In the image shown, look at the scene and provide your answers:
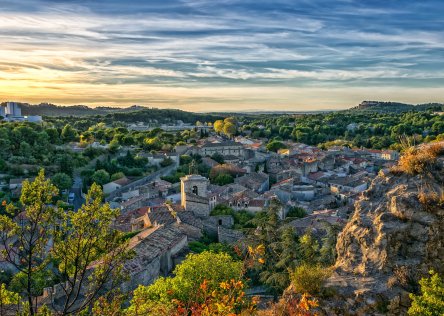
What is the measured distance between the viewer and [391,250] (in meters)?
8.48

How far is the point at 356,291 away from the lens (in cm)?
812

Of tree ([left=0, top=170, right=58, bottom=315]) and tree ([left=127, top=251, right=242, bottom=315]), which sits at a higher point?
tree ([left=0, top=170, right=58, bottom=315])

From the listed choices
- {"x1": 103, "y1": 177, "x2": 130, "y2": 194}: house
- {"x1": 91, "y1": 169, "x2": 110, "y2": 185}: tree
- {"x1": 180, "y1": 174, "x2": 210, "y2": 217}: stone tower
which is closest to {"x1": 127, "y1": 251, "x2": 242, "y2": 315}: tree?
{"x1": 180, "y1": 174, "x2": 210, "y2": 217}: stone tower

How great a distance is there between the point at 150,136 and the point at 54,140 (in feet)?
63.3

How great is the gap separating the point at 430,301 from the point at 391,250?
1.58m

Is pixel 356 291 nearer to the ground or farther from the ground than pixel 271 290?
farther from the ground

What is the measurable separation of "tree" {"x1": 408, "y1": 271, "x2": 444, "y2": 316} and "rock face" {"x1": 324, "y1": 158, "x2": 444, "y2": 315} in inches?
29.4

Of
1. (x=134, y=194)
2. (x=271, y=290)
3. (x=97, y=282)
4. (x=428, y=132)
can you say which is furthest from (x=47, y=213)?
(x=428, y=132)

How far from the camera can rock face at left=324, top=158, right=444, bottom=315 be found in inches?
316

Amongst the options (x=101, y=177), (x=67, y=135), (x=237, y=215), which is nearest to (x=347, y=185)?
(x=237, y=215)

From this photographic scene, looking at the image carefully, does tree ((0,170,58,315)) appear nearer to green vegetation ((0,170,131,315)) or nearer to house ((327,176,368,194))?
green vegetation ((0,170,131,315))

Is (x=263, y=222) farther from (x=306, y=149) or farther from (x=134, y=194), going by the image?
(x=306, y=149)

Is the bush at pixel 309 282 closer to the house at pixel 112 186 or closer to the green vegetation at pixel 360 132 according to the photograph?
the house at pixel 112 186

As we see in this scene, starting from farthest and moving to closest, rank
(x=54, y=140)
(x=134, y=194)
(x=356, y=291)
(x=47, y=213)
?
1. (x=54, y=140)
2. (x=134, y=194)
3. (x=356, y=291)
4. (x=47, y=213)
